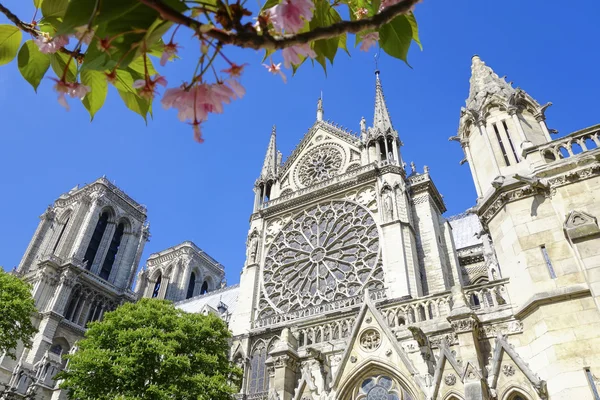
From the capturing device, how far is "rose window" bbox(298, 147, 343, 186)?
26.4 meters

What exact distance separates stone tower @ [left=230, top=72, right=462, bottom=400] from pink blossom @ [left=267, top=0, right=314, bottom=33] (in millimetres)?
15491

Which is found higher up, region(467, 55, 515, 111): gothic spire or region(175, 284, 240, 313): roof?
region(175, 284, 240, 313): roof

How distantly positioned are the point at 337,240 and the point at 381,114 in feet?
28.8

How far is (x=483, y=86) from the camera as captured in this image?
12852 millimetres

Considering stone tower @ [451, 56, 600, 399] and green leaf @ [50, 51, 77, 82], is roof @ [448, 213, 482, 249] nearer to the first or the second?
stone tower @ [451, 56, 600, 399]

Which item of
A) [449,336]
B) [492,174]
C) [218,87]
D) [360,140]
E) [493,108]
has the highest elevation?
[360,140]

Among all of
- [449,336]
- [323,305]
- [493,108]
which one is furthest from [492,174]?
[323,305]

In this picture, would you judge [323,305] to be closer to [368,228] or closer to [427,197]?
[368,228]

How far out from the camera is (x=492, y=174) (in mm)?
11281

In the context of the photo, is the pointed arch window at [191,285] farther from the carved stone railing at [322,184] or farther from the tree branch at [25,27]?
the tree branch at [25,27]

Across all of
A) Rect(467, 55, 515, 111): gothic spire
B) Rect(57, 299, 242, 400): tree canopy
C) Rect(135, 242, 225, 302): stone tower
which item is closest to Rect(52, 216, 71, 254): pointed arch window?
Rect(135, 242, 225, 302): stone tower

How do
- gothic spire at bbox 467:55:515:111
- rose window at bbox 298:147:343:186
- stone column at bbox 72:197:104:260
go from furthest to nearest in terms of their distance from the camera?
1. stone column at bbox 72:197:104:260
2. rose window at bbox 298:147:343:186
3. gothic spire at bbox 467:55:515:111

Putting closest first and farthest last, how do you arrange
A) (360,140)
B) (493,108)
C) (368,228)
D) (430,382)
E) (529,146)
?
(430,382), (529,146), (493,108), (368,228), (360,140)

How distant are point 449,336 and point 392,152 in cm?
1452
